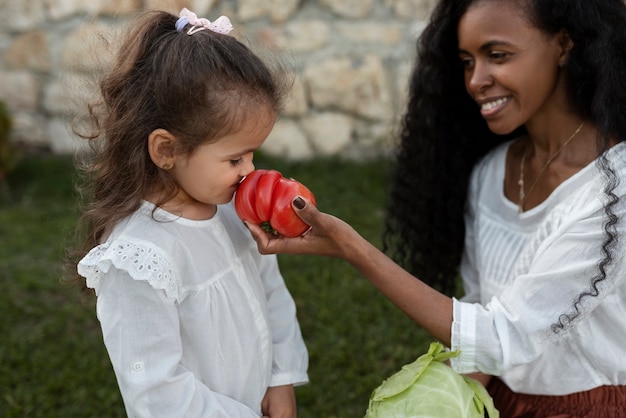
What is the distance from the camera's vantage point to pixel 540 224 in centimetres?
227

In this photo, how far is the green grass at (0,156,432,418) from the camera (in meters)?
3.06

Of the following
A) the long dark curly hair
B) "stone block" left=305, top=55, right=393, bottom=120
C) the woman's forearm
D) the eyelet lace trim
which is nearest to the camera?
the eyelet lace trim

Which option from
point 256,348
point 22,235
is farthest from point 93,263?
point 22,235

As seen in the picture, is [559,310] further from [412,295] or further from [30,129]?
[30,129]

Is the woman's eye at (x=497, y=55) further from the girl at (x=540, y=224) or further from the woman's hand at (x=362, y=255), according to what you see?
the woman's hand at (x=362, y=255)

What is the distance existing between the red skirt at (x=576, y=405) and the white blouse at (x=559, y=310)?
0.07ft

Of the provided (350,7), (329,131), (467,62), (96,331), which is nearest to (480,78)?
(467,62)

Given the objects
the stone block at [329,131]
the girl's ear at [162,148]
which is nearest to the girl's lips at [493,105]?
the girl's ear at [162,148]

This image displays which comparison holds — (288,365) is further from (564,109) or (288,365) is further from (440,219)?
(564,109)

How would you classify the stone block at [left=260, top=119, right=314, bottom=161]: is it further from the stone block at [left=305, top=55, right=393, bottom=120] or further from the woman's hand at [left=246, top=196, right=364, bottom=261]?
the woman's hand at [left=246, top=196, right=364, bottom=261]

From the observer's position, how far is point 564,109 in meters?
2.29

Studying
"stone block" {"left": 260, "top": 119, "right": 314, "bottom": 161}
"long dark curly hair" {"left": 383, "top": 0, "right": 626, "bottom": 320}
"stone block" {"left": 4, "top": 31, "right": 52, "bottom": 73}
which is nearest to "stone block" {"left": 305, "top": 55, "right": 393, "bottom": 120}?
"stone block" {"left": 260, "top": 119, "right": 314, "bottom": 161}

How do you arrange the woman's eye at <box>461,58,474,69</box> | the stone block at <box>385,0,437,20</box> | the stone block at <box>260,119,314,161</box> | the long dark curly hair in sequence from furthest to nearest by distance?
the stone block at <box>260,119,314,161</box> < the stone block at <box>385,0,437,20</box> < the long dark curly hair < the woman's eye at <box>461,58,474,69</box>

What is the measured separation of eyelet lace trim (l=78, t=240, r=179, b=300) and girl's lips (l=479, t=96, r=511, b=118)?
1.10 m
